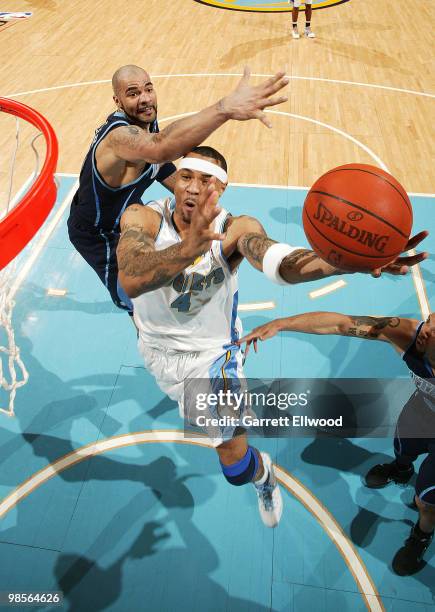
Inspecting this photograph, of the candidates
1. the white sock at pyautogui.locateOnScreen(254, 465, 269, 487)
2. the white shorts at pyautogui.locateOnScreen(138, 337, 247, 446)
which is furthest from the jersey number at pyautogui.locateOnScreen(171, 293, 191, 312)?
the white sock at pyautogui.locateOnScreen(254, 465, 269, 487)

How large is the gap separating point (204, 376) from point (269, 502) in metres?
0.95

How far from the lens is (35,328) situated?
473 centimetres

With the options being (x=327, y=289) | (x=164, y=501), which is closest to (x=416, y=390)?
(x=164, y=501)

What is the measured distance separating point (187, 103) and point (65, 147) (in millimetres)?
2307

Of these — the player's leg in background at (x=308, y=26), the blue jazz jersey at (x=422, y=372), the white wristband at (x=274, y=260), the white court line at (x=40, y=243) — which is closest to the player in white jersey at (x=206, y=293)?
the white wristband at (x=274, y=260)

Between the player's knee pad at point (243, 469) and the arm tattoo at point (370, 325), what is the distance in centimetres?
98

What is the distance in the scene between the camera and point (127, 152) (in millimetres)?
3146

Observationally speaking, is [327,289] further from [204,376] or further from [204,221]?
[204,221]

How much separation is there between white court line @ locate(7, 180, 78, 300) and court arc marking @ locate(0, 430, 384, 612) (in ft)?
5.49

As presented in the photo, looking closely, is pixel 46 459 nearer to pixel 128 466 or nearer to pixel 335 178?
pixel 128 466

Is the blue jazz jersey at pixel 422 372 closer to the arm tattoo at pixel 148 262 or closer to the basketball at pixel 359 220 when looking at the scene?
the basketball at pixel 359 220

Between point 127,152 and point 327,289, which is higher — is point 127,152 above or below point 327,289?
above

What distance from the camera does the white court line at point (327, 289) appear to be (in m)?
5.04

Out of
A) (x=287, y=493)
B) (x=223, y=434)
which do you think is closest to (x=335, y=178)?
(x=223, y=434)
